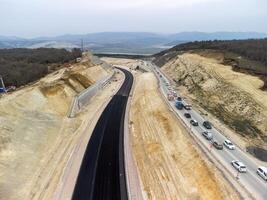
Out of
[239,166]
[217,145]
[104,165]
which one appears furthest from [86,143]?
[239,166]

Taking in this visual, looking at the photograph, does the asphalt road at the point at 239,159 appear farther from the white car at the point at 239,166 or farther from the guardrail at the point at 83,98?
the guardrail at the point at 83,98

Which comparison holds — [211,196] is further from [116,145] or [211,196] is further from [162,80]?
[162,80]

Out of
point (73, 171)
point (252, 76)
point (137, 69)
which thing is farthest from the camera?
point (137, 69)

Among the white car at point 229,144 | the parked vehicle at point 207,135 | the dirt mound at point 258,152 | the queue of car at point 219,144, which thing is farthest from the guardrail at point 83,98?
the dirt mound at point 258,152

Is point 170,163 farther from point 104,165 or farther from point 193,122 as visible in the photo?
point 193,122

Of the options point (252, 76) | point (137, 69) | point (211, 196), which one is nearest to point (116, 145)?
point (211, 196)
